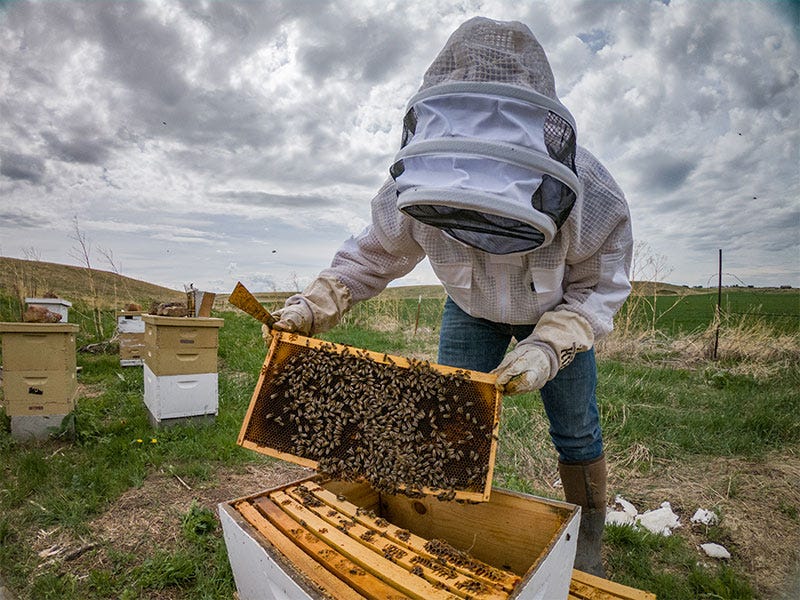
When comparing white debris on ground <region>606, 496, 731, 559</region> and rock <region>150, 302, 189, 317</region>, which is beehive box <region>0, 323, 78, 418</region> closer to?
rock <region>150, 302, 189, 317</region>

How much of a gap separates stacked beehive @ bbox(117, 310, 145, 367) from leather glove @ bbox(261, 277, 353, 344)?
5.55m

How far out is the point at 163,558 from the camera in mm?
2785

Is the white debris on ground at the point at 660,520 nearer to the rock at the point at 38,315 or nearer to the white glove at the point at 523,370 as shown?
the white glove at the point at 523,370

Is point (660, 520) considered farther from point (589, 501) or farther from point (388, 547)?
point (388, 547)

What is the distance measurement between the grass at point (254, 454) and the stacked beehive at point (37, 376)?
0.20 meters

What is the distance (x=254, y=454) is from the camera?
4.32 metres

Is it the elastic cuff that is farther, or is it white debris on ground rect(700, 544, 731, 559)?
white debris on ground rect(700, 544, 731, 559)

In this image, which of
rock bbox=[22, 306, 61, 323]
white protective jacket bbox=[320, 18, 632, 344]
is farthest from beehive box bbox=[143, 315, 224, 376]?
white protective jacket bbox=[320, 18, 632, 344]

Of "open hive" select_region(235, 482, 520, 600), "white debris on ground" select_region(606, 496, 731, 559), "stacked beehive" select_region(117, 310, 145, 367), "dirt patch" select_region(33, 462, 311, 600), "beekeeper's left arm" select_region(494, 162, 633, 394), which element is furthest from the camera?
"stacked beehive" select_region(117, 310, 145, 367)

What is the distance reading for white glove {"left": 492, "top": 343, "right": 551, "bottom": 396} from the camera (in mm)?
1808

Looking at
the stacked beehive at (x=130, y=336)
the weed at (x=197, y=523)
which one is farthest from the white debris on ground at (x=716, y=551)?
the stacked beehive at (x=130, y=336)

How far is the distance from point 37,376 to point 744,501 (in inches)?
238

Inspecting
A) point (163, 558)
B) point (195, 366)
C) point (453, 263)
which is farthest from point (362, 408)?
point (195, 366)

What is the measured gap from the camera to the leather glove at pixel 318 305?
2408mm
